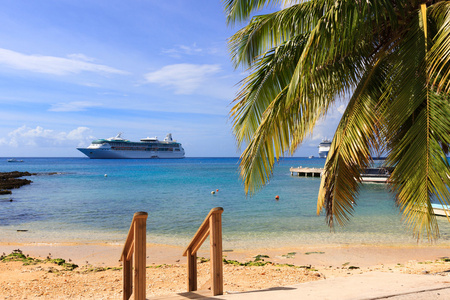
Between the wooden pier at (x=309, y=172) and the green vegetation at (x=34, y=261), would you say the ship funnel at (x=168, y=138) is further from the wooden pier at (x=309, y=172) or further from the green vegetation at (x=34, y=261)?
the green vegetation at (x=34, y=261)

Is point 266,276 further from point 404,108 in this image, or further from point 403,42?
point 403,42

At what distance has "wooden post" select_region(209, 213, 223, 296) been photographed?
11.0 feet

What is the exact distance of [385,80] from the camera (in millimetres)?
3984

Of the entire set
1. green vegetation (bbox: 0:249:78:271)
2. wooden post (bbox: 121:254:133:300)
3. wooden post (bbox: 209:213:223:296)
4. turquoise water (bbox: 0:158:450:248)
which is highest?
wooden post (bbox: 209:213:223:296)

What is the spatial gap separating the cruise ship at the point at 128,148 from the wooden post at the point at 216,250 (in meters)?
91.8

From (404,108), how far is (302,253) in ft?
19.5

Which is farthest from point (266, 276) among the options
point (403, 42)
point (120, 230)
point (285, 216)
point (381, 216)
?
point (381, 216)

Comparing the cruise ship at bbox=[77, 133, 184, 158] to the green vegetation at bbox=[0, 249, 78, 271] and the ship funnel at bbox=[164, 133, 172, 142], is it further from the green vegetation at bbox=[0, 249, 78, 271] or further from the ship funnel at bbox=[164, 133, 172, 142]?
the green vegetation at bbox=[0, 249, 78, 271]

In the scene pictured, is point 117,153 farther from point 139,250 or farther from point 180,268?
point 139,250

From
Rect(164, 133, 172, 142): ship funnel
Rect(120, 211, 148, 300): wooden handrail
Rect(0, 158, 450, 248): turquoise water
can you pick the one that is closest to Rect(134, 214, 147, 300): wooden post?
Rect(120, 211, 148, 300): wooden handrail

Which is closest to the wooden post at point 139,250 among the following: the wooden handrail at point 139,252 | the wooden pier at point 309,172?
the wooden handrail at point 139,252

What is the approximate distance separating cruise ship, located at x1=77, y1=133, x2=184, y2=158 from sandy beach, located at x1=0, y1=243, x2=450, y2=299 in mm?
84440

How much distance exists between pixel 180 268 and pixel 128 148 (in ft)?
294

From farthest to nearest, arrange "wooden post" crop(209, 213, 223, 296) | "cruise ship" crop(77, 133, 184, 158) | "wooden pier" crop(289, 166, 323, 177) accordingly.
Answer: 1. "cruise ship" crop(77, 133, 184, 158)
2. "wooden pier" crop(289, 166, 323, 177)
3. "wooden post" crop(209, 213, 223, 296)
